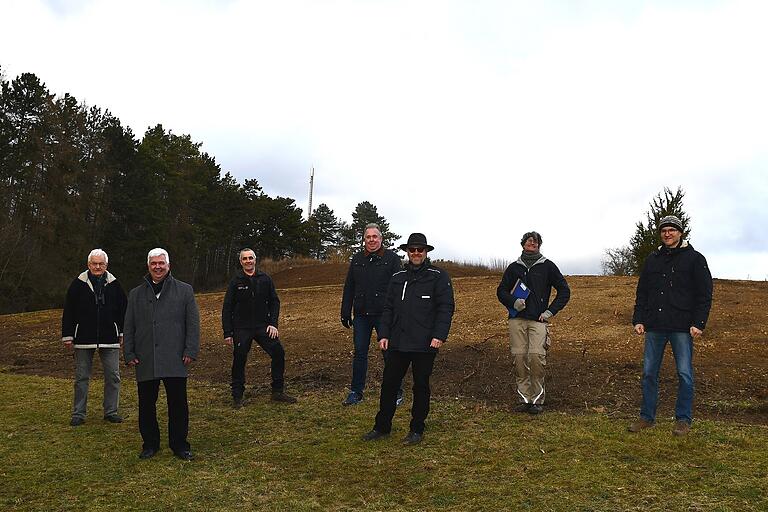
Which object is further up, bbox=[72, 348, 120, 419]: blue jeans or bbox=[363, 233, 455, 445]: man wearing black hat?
bbox=[363, 233, 455, 445]: man wearing black hat

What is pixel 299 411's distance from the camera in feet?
26.2

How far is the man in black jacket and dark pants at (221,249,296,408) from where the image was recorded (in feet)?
27.0

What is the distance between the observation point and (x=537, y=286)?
7445mm

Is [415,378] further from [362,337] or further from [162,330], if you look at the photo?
[162,330]

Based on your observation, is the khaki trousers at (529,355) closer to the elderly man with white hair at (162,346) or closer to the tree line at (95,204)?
the elderly man with white hair at (162,346)

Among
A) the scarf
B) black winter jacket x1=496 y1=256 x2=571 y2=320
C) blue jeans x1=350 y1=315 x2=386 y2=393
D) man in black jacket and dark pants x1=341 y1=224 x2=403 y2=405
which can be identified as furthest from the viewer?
blue jeans x1=350 y1=315 x2=386 y2=393

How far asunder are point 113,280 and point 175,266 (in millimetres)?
44886

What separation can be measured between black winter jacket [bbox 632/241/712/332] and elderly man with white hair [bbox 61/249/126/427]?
19.2ft

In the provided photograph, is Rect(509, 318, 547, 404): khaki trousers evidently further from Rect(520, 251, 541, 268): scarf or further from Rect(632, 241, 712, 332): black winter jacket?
Rect(632, 241, 712, 332): black winter jacket

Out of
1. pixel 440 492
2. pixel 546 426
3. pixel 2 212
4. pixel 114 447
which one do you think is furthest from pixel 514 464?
pixel 2 212

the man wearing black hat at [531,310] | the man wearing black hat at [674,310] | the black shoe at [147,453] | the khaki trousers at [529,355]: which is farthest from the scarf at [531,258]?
the black shoe at [147,453]

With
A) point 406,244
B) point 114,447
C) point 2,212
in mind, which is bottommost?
point 114,447

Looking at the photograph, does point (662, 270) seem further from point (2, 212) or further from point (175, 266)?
point (175, 266)

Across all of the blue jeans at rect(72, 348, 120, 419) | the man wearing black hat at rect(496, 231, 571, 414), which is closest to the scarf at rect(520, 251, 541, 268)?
the man wearing black hat at rect(496, 231, 571, 414)
